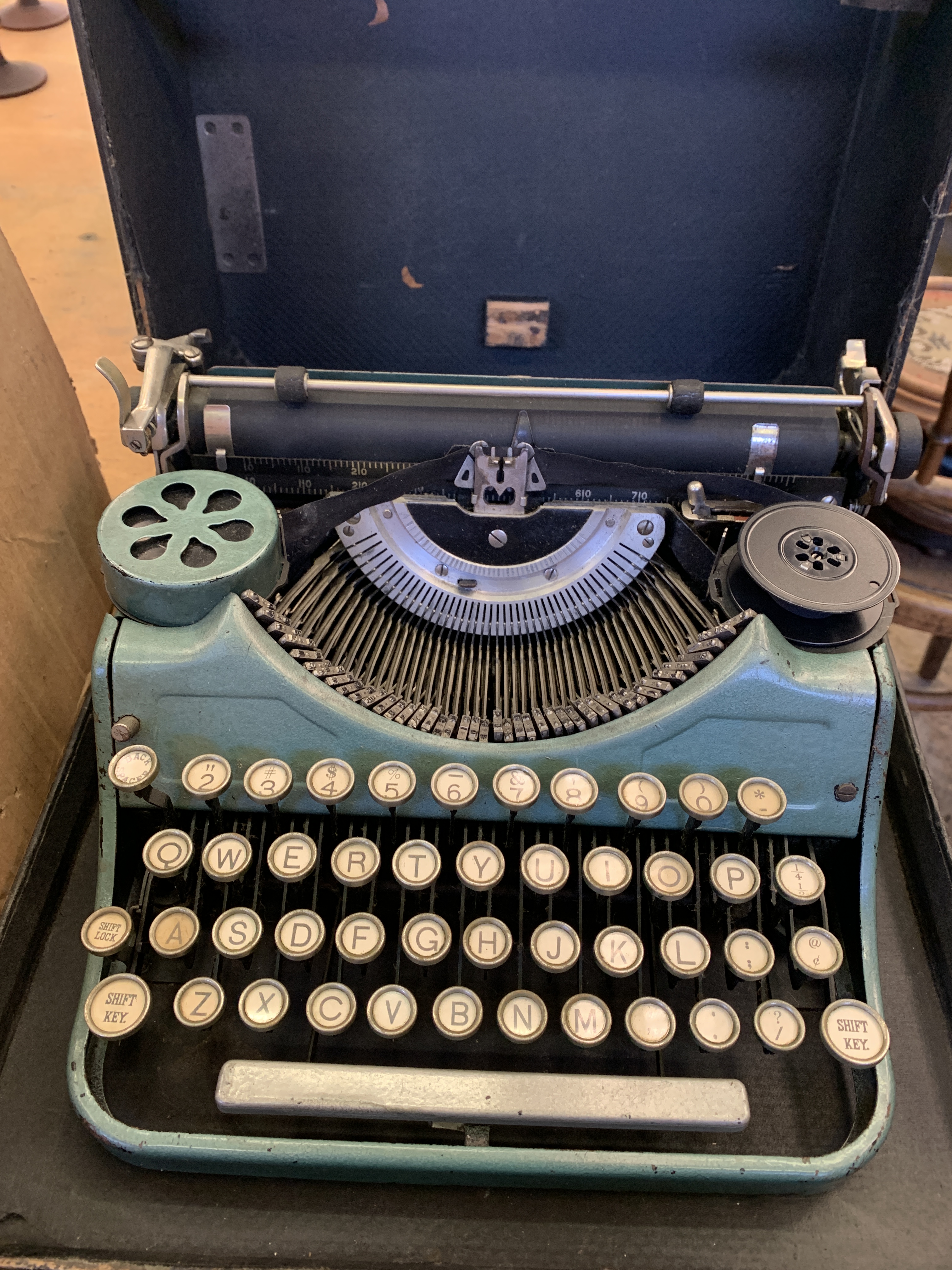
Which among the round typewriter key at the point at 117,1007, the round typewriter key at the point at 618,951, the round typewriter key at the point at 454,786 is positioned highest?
the round typewriter key at the point at 454,786

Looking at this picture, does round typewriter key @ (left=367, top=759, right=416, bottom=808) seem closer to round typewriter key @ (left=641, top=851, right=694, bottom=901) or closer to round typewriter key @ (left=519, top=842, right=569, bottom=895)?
round typewriter key @ (left=519, top=842, right=569, bottom=895)

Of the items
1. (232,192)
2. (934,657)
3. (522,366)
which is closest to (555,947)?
(522,366)

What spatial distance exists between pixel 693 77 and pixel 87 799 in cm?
218

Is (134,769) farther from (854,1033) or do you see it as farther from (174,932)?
(854,1033)

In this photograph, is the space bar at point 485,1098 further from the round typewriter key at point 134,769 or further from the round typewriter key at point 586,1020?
the round typewriter key at point 134,769

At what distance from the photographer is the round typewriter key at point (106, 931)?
5.27 ft

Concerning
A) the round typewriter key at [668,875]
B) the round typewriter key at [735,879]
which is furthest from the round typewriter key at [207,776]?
the round typewriter key at [735,879]

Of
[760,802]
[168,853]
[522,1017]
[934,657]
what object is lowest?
[934,657]

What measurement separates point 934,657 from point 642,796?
219 cm

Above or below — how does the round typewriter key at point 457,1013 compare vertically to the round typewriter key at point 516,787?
below

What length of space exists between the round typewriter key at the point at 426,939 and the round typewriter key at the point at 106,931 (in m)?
0.47

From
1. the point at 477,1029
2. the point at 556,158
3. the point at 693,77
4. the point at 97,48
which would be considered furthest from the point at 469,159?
the point at 477,1029

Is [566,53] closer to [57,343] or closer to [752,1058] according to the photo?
[752,1058]

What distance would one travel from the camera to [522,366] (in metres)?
2.68
